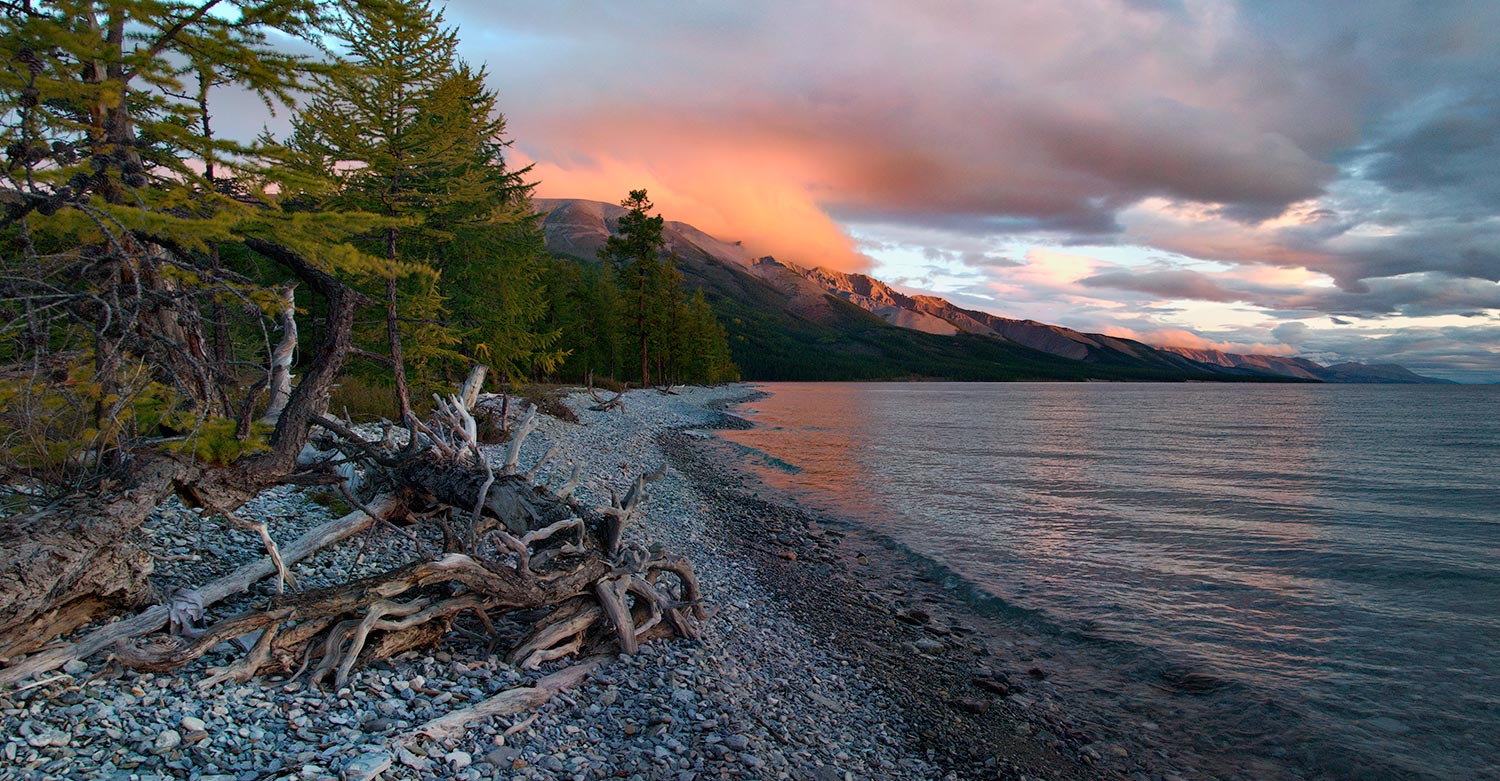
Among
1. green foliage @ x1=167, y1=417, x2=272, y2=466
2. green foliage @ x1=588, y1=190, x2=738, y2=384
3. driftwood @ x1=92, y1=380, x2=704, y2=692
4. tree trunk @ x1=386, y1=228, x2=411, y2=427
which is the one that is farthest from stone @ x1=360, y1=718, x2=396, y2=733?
green foliage @ x1=588, y1=190, x2=738, y2=384

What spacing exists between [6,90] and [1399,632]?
747 inches

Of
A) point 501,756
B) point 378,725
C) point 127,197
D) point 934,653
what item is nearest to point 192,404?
point 127,197

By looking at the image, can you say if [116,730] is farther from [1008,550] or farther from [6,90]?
[1008,550]

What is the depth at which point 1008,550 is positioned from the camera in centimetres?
1511

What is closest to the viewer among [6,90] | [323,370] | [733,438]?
[6,90]

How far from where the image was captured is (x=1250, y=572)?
45.6 feet

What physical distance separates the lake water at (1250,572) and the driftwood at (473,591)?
6.63 meters

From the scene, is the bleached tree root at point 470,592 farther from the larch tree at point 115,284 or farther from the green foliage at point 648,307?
the green foliage at point 648,307

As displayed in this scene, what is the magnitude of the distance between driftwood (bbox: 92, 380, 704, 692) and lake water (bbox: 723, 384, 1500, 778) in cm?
663

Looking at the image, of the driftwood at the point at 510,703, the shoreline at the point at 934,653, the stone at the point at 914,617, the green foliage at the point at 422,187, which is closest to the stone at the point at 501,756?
the driftwood at the point at 510,703

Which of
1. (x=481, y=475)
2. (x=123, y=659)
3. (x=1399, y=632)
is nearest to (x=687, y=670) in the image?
(x=481, y=475)

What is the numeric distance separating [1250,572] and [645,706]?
45.2 feet

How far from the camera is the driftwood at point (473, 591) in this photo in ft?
18.4

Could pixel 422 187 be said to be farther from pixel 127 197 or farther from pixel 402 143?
pixel 127 197
